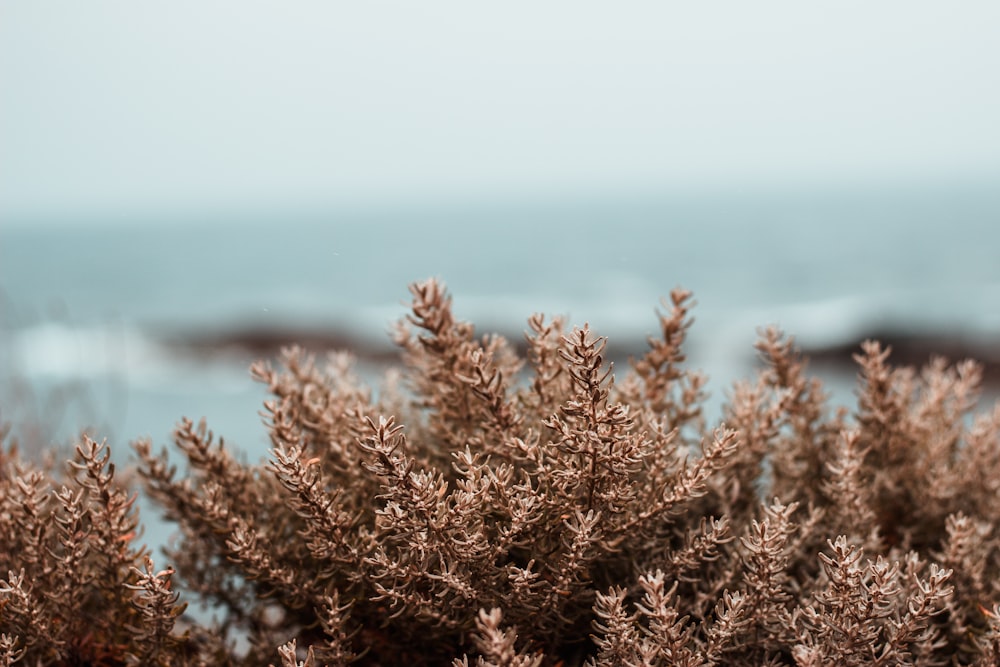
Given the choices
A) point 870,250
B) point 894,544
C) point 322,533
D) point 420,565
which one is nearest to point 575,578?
point 420,565

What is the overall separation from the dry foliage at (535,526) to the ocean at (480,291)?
2157mm

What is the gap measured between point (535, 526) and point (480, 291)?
141 feet

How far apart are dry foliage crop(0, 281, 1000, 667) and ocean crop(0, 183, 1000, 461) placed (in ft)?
7.08

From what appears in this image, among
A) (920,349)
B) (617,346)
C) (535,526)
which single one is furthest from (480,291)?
(535,526)

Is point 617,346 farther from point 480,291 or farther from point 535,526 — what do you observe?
point 535,526

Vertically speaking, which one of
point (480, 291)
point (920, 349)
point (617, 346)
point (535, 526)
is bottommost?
point (535, 526)

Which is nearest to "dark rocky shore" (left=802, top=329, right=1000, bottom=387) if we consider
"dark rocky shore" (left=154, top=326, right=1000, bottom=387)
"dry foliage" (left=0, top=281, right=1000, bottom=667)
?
"dark rocky shore" (left=154, top=326, right=1000, bottom=387)

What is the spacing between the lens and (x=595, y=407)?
152 cm

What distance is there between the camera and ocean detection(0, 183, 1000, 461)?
78.0ft

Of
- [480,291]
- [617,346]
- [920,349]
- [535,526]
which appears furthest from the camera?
[480,291]

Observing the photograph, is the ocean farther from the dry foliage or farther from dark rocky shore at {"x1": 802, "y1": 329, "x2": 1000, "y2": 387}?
the dry foliage

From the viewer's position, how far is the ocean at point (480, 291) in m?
23.8

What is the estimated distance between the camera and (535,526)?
5.49 feet

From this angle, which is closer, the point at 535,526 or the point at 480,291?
the point at 535,526
